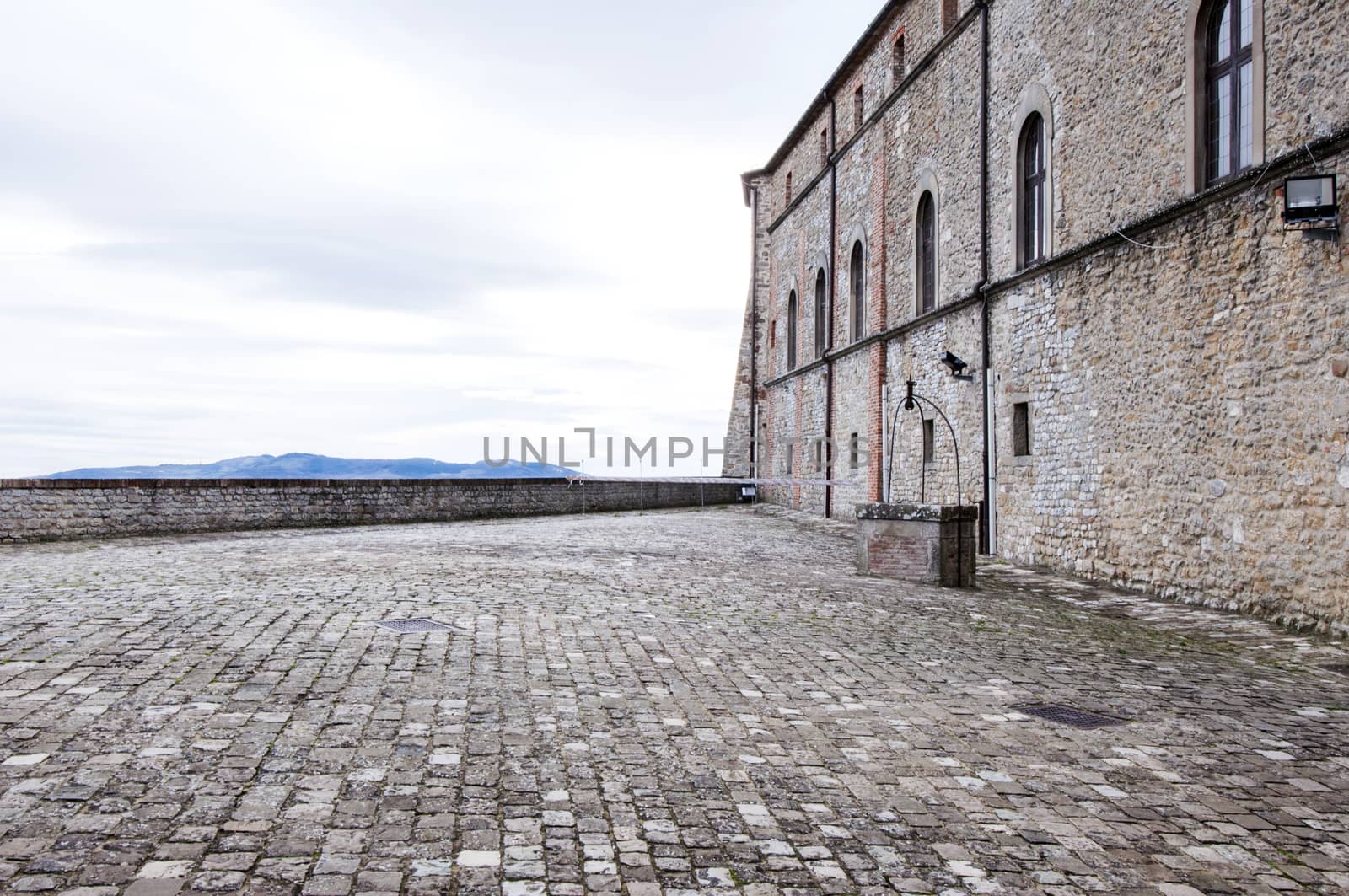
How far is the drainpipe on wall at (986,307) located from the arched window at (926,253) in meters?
3.02

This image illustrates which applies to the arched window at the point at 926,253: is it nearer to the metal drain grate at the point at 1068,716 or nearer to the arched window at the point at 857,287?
Answer: the arched window at the point at 857,287

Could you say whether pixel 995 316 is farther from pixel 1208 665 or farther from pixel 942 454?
pixel 1208 665

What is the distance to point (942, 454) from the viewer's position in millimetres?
18094

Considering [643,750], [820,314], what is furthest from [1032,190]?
[643,750]

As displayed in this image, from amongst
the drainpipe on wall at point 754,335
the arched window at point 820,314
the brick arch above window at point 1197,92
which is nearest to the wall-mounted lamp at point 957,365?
the brick arch above window at point 1197,92

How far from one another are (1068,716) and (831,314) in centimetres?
2109

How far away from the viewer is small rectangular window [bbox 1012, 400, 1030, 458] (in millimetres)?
14836

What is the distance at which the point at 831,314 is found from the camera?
2584 cm

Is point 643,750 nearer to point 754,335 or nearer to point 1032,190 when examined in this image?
point 1032,190

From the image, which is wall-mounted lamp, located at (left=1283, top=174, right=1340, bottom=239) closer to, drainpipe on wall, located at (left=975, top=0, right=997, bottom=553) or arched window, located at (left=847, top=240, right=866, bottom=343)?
drainpipe on wall, located at (left=975, top=0, right=997, bottom=553)

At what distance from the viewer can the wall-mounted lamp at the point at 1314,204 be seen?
8.34 m

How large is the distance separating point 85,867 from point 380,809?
0.93 metres

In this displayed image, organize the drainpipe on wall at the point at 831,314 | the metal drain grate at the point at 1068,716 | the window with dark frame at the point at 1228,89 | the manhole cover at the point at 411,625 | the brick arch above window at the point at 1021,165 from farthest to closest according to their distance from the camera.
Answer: the drainpipe on wall at the point at 831,314 < the brick arch above window at the point at 1021,165 < the window with dark frame at the point at 1228,89 < the manhole cover at the point at 411,625 < the metal drain grate at the point at 1068,716

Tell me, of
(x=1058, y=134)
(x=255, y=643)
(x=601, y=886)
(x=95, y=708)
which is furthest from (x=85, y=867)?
(x=1058, y=134)
